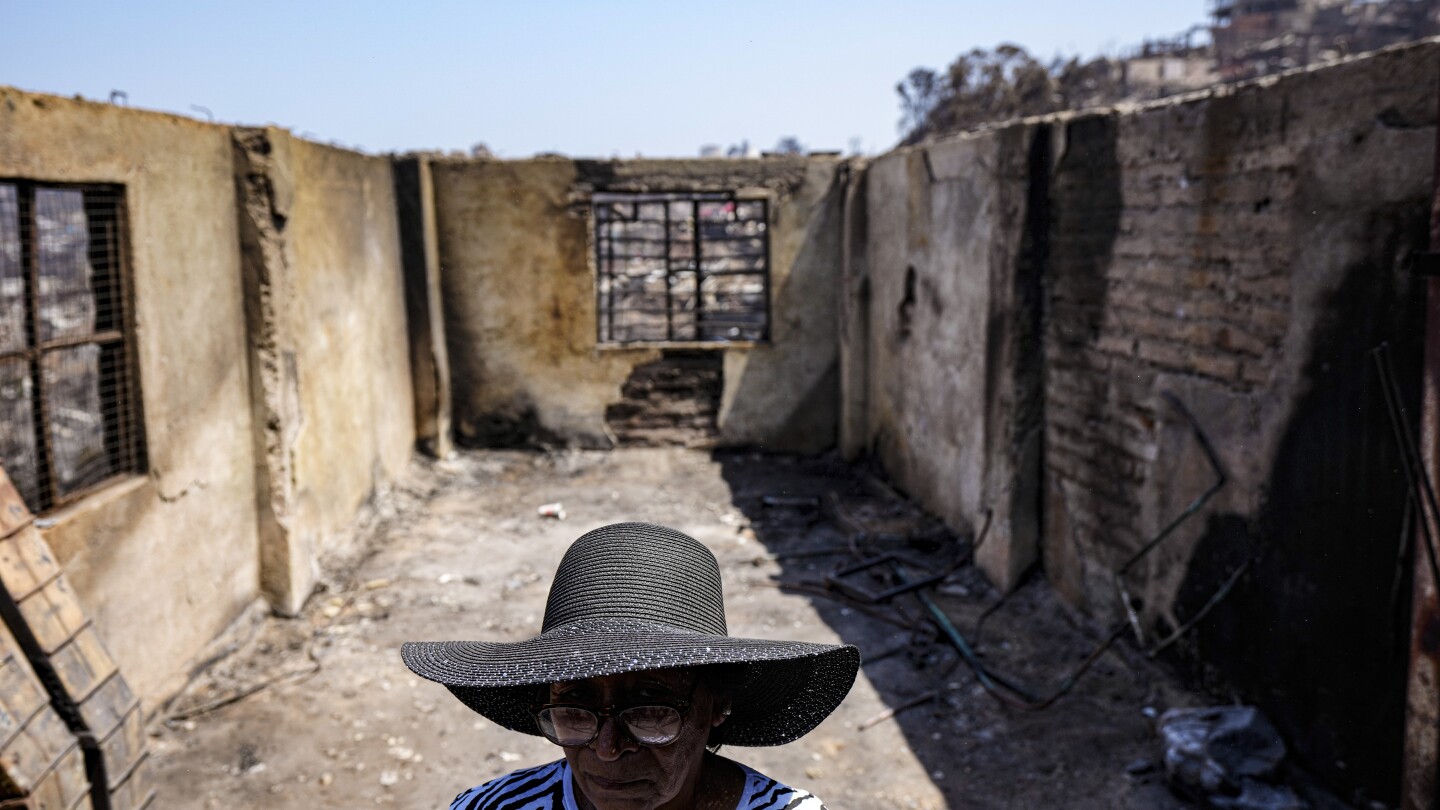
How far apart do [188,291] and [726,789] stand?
4.36 metres

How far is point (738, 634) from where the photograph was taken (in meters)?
5.77

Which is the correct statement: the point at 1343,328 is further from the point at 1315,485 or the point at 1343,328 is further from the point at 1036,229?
the point at 1036,229

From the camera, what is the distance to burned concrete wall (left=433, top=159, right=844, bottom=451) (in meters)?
9.26

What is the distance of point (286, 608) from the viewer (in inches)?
229

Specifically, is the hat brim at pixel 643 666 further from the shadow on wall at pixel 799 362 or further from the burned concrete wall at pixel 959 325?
the shadow on wall at pixel 799 362

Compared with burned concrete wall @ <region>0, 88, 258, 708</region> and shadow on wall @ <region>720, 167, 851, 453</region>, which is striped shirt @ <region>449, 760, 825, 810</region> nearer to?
burned concrete wall @ <region>0, 88, 258, 708</region>

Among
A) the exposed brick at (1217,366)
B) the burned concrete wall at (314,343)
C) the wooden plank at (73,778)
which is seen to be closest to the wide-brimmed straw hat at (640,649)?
the wooden plank at (73,778)

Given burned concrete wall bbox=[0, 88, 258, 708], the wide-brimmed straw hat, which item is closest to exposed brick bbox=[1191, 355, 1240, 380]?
the wide-brimmed straw hat

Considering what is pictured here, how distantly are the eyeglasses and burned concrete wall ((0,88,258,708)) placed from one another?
327 centimetres

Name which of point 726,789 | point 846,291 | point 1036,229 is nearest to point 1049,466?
point 1036,229

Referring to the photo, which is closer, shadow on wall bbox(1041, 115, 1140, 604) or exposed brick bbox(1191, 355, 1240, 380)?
exposed brick bbox(1191, 355, 1240, 380)

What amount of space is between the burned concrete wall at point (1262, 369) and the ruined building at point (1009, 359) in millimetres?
12

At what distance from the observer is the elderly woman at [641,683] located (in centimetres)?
146

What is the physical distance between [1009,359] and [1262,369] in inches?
73.9
